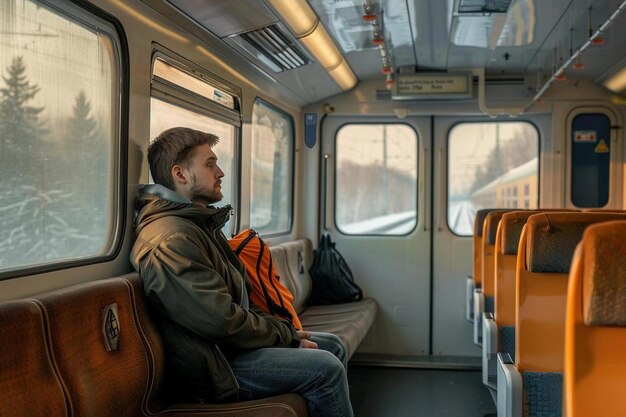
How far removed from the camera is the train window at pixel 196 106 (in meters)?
3.39

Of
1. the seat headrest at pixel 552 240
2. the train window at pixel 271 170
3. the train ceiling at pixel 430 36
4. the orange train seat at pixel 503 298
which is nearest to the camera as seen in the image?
the seat headrest at pixel 552 240

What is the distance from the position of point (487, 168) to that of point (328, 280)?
1.85 metres

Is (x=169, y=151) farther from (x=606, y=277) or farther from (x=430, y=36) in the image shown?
(x=430, y=36)

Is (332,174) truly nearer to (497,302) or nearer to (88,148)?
(497,302)

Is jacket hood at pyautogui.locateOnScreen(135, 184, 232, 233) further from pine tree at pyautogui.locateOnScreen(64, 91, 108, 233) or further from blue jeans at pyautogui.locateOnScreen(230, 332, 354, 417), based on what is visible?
blue jeans at pyautogui.locateOnScreen(230, 332, 354, 417)

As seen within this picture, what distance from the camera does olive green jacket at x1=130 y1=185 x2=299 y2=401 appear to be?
2.68m

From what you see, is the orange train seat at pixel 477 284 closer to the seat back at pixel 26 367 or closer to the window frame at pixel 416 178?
the window frame at pixel 416 178

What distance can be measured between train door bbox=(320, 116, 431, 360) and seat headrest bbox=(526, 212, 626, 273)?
4.21 metres

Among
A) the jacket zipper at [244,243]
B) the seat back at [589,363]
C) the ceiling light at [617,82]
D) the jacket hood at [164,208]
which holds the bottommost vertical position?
the seat back at [589,363]

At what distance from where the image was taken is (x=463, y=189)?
21.1 ft

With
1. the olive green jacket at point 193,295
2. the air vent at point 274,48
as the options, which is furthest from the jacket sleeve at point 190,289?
the air vent at point 274,48

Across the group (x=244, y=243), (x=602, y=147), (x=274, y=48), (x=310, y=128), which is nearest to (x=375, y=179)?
(x=310, y=128)

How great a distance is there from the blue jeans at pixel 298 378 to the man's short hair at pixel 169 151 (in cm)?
91

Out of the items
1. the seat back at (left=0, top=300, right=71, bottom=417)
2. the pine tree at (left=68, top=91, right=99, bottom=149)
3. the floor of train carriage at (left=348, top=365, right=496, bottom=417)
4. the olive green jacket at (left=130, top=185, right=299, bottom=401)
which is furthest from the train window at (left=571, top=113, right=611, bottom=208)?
the seat back at (left=0, top=300, right=71, bottom=417)
